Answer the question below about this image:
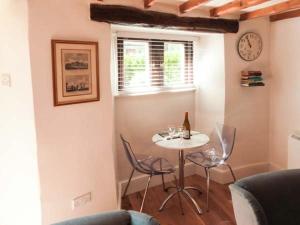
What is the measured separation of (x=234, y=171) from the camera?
3748 mm

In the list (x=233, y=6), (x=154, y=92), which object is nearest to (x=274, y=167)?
(x=154, y=92)

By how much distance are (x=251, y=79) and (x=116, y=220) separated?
8.75 ft

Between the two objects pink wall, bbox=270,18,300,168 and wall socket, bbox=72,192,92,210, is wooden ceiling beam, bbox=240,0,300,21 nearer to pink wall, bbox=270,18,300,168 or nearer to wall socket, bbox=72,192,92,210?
pink wall, bbox=270,18,300,168

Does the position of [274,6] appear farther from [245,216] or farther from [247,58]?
[245,216]

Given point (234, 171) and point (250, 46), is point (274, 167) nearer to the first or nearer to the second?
point (234, 171)

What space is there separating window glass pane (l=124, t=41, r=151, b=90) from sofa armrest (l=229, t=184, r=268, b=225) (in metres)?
1.98

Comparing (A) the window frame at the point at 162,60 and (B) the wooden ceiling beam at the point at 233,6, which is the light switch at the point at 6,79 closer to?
(A) the window frame at the point at 162,60

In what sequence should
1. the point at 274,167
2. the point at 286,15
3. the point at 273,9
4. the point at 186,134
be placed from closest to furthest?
the point at 273,9
the point at 186,134
the point at 286,15
the point at 274,167

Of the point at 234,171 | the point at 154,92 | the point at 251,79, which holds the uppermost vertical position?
the point at 251,79

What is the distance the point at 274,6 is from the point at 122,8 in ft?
5.25

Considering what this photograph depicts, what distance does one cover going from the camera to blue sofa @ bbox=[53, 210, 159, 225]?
56.7 inches

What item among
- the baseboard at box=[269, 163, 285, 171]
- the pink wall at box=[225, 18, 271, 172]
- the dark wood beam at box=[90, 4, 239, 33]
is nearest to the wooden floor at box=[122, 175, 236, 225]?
the pink wall at box=[225, 18, 271, 172]

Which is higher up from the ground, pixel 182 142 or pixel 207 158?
pixel 182 142

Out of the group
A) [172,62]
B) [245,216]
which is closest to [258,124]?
[172,62]
